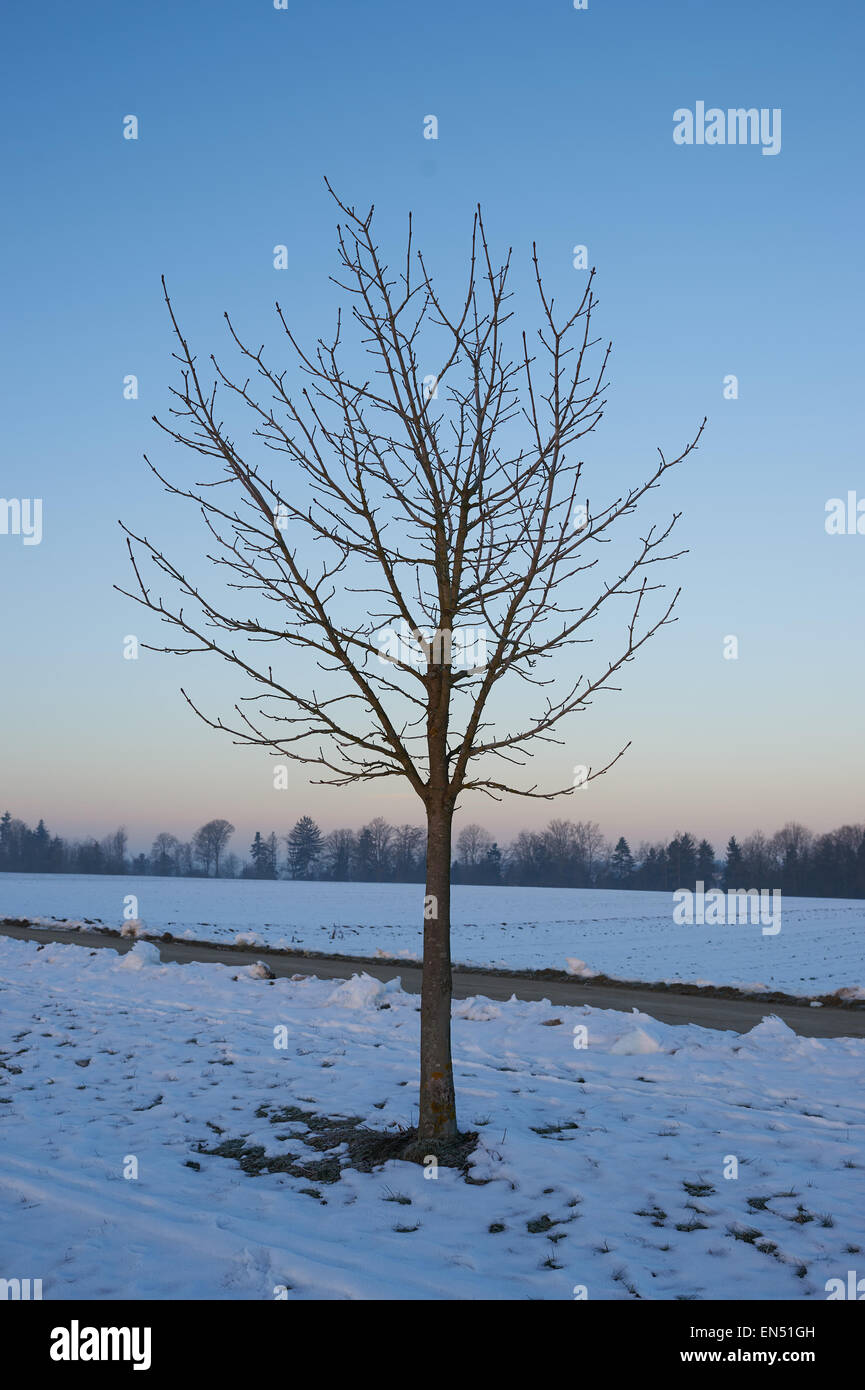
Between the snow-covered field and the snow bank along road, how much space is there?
165cm

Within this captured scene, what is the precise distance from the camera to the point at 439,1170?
225 inches

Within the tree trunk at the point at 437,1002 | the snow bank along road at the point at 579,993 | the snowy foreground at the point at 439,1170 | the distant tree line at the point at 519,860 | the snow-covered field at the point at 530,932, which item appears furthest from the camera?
the distant tree line at the point at 519,860

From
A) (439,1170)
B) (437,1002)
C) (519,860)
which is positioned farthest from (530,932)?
(519,860)

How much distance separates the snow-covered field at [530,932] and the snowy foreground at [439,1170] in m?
9.54

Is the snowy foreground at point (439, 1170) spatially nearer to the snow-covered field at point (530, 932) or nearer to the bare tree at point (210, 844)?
the snow-covered field at point (530, 932)

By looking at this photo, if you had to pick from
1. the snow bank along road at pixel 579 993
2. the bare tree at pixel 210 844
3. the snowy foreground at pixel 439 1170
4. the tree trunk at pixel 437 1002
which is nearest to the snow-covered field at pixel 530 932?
the snow bank along road at pixel 579 993

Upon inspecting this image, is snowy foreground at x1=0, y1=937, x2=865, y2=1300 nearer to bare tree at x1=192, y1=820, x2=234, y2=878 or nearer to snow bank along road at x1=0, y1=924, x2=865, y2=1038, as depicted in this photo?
snow bank along road at x1=0, y1=924, x2=865, y2=1038

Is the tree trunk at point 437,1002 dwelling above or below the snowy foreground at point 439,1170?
above

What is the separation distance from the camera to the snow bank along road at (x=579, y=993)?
13.1 metres

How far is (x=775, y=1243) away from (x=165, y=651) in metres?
5.03

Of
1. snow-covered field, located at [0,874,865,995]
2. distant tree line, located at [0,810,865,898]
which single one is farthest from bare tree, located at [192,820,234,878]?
snow-covered field, located at [0,874,865,995]

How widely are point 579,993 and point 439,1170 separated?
427 inches
